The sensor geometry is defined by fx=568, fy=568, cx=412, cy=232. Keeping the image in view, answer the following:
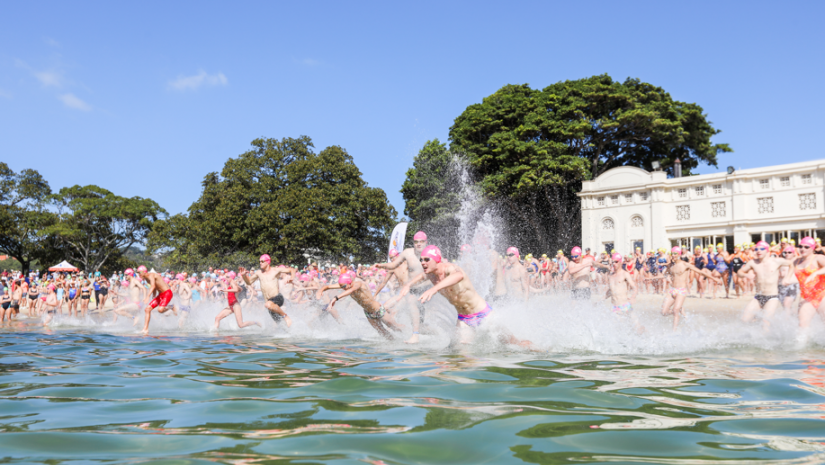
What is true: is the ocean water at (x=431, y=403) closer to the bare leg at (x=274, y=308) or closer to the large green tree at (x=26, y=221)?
the bare leg at (x=274, y=308)

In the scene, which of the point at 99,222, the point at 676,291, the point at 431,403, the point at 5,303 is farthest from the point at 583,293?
the point at 99,222

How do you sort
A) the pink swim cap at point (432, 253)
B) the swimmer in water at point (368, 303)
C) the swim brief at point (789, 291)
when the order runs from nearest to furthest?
the pink swim cap at point (432, 253) → the swim brief at point (789, 291) → the swimmer in water at point (368, 303)

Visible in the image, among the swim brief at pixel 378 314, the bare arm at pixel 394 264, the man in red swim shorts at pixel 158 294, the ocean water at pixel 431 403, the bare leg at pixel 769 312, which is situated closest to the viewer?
the ocean water at pixel 431 403

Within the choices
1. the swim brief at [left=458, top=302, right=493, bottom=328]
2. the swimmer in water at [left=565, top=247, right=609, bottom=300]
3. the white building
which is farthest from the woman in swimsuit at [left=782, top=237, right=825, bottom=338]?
the white building

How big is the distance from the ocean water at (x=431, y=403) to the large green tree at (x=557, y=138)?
27.6 meters

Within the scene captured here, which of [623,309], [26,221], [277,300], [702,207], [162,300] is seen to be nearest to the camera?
[623,309]

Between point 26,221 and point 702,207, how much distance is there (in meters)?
52.3

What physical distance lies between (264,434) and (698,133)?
1726 inches

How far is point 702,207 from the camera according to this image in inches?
1277

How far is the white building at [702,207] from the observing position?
29.9 metres

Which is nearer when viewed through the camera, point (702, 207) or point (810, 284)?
point (810, 284)

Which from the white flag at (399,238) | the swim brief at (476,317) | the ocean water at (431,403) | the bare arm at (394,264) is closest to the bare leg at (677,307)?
the ocean water at (431,403)

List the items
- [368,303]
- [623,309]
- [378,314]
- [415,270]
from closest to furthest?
[368,303] → [378,314] → [415,270] → [623,309]

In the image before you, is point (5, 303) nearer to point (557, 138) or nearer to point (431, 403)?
point (431, 403)
